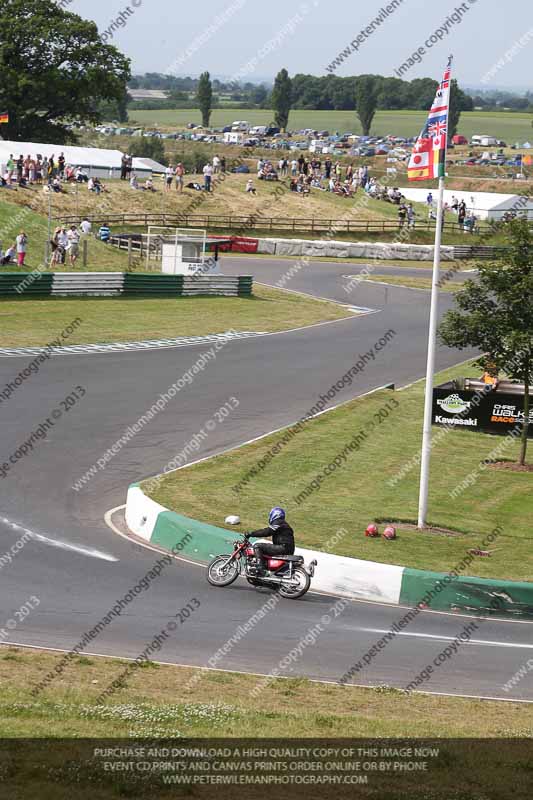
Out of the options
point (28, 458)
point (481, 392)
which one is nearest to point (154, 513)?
point (28, 458)

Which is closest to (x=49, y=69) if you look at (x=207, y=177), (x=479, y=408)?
(x=207, y=177)

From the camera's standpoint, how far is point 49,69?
80.0 m

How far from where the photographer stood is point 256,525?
56.9ft

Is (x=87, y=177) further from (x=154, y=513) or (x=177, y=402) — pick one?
(x=154, y=513)

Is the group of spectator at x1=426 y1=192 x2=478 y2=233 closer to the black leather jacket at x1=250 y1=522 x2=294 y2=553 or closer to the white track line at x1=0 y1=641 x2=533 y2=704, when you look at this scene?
the black leather jacket at x1=250 y1=522 x2=294 y2=553

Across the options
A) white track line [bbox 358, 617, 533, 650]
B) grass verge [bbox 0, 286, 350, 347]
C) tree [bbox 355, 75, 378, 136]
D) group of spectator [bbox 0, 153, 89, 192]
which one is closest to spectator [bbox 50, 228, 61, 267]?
grass verge [bbox 0, 286, 350, 347]

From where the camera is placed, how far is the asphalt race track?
40.4ft

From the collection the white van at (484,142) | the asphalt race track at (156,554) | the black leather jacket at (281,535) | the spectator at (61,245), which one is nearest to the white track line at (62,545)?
the asphalt race track at (156,554)

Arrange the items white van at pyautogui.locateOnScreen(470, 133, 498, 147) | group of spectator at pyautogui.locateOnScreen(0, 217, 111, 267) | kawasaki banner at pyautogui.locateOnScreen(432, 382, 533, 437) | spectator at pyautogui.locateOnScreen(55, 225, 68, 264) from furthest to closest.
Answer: white van at pyautogui.locateOnScreen(470, 133, 498, 147), spectator at pyautogui.locateOnScreen(55, 225, 68, 264), group of spectator at pyautogui.locateOnScreen(0, 217, 111, 267), kawasaki banner at pyautogui.locateOnScreen(432, 382, 533, 437)

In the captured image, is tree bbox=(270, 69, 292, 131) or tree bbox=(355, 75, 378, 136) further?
tree bbox=(355, 75, 378, 136)

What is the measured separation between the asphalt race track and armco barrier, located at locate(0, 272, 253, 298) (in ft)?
23.6

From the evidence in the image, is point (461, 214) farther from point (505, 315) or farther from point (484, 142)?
point (484, 142)

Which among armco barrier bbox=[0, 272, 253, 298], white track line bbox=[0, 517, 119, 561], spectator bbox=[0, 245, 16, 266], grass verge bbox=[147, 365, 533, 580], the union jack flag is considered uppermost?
the union jack flag

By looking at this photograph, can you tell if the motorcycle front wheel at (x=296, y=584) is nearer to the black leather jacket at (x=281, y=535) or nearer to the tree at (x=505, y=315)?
the black leather jacket at (x=281, y=535)
